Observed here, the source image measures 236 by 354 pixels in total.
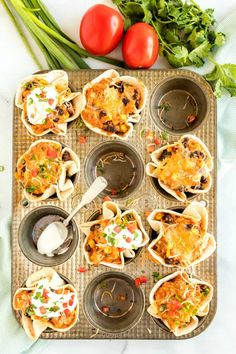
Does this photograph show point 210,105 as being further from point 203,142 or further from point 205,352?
point 205,352

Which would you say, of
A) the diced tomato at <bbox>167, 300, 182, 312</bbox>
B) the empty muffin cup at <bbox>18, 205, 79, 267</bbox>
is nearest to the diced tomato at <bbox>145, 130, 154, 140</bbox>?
the empty muffin cup at <bbox>18, 205, 79, 267</bbox>

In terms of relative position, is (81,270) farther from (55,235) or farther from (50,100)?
(50,100)

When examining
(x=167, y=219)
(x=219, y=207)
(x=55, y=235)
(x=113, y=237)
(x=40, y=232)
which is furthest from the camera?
(x=219, y=207)

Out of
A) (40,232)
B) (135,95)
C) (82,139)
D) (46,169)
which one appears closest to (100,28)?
(135,95)

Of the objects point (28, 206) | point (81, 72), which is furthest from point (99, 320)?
point (81, 72)

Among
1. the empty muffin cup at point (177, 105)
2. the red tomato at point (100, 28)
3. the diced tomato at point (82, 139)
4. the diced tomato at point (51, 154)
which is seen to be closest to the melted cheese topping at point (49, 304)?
the diced tomato at point (51, 154)
